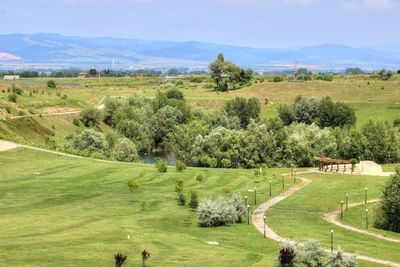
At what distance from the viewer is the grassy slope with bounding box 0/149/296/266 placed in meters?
36.1

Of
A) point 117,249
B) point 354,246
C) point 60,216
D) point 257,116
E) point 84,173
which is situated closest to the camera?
point 117,249

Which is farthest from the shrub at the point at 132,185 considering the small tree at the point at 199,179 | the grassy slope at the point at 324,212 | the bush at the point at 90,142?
the bush at the point at 90,142

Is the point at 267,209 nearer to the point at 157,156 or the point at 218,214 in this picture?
the point at 218,214

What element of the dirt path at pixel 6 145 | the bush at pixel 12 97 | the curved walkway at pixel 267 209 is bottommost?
the curved walkway at pixel 267 209

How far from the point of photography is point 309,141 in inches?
3684

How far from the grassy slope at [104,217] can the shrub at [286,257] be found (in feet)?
3.95

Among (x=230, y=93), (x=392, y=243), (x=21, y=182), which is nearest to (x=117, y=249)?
(x=392, y=243)

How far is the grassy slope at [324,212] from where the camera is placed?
42.1 metres

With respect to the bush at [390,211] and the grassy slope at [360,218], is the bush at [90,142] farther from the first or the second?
the bush at [390,211]

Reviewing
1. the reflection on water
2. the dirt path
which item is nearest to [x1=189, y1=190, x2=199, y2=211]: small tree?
the dirt path

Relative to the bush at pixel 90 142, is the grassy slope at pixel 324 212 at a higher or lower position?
lower

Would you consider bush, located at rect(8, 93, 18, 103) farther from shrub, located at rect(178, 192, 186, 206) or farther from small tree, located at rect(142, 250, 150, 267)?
small tree, located at rect(142, 250, 150, 267)

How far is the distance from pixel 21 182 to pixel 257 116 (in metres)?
75.2

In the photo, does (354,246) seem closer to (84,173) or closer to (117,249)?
(117,249)
